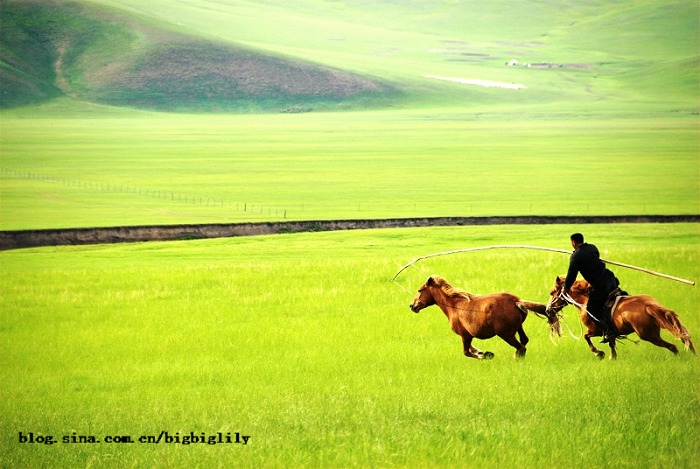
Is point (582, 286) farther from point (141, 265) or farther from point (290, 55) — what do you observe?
point (290, 55)

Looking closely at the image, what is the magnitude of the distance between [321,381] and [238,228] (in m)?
30.2

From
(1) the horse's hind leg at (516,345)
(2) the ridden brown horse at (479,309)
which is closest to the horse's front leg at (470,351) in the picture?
(2) the ridden brown horse at (479,309)

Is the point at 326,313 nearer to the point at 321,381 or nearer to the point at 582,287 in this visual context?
the point at 321,381

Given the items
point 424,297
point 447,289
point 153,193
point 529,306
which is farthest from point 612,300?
point 153,193

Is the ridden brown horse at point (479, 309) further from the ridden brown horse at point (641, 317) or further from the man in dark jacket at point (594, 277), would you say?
the man in dark jacket at point (594, 277)

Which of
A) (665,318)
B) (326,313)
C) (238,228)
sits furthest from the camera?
(238,228)

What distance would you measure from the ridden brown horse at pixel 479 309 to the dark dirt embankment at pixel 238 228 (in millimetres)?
29927

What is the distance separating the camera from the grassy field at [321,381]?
11.0 m

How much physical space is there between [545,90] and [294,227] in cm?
14350

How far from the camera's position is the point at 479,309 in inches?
496

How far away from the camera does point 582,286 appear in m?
13.3

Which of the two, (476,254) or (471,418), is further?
(476,254)

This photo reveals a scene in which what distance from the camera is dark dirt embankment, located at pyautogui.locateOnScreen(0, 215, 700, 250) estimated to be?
41.2m

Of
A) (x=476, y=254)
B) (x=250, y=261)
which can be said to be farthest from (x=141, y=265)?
(x=476, y=254)
